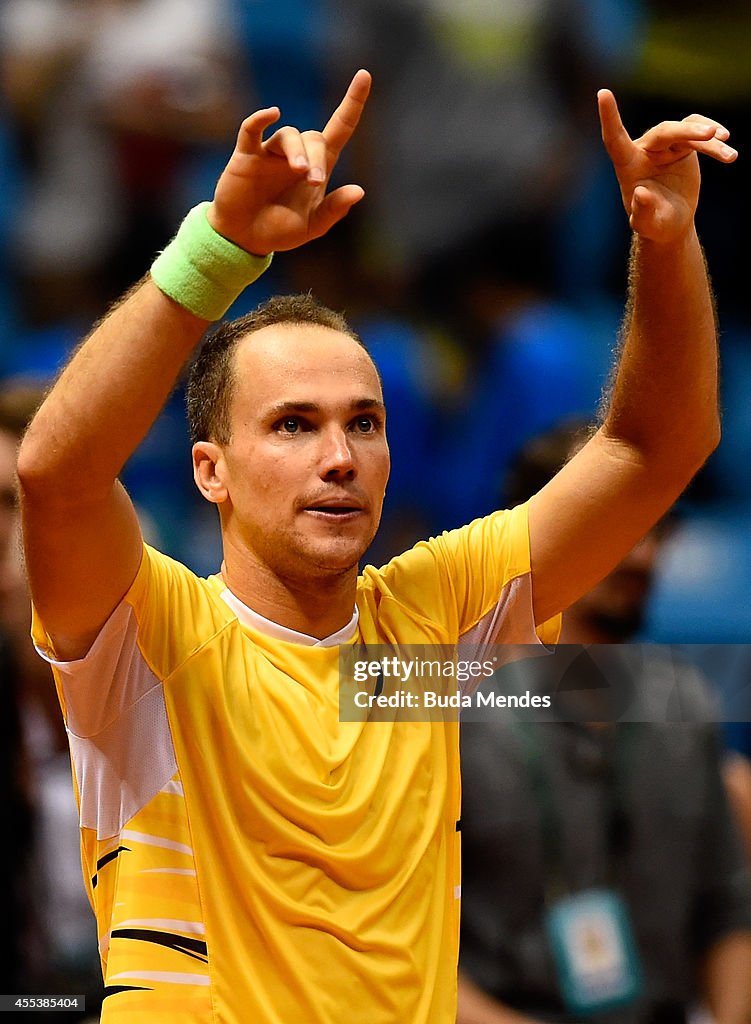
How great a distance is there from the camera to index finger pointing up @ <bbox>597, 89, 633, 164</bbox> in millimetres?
2581

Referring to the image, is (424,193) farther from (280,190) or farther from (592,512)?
Result: (280,190)

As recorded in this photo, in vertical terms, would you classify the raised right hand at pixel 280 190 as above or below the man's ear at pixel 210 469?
above

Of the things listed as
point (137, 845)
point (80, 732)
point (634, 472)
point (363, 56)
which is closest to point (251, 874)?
point (137, 845)

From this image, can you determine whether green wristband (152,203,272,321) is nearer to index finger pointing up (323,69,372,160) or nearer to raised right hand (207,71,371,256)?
raised right hand (207,71,371,256)

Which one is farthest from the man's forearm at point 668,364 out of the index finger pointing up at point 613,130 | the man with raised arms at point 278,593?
the index finger pointing up at point 613,130

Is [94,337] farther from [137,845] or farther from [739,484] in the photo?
[739,484]

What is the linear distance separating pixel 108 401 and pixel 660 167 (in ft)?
3.58

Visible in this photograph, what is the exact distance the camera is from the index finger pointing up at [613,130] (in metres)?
2.58

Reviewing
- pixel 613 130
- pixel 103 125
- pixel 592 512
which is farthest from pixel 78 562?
pixel 103 125

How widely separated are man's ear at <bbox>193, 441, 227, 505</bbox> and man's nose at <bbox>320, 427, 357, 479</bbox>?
254mm

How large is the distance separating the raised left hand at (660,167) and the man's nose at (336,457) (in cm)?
65

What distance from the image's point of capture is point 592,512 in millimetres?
2898

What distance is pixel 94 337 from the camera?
2.35 m

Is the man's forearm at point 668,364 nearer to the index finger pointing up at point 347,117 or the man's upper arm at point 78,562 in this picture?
the index finger pointing up at point 347,117
